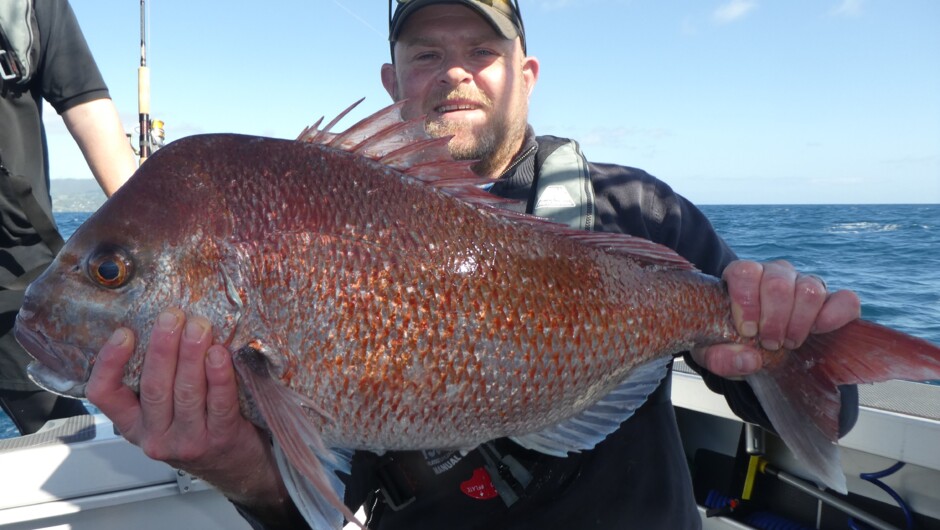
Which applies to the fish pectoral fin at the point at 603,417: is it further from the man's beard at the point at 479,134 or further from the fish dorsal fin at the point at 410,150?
the man's beard at the point at 479,134

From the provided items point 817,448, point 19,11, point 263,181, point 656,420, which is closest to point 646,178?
point 656,420

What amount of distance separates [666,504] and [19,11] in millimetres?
3321

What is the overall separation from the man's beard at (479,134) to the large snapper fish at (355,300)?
97 centimetres

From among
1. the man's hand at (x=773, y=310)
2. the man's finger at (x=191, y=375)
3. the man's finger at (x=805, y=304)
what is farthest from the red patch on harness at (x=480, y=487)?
the man's finger at (x=805, y=304)

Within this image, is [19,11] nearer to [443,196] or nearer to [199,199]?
[199,199]

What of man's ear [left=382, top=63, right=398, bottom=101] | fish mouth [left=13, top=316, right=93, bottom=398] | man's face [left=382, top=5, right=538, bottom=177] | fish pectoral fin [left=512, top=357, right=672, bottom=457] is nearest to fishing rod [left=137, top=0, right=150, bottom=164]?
man's ear [left=382, top=63, right=398, bottom=101]

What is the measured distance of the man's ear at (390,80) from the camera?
325cm

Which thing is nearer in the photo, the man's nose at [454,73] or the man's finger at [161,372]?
the man's finger at [161,372]

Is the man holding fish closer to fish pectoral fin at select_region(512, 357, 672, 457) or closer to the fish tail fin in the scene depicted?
the fish tail fin

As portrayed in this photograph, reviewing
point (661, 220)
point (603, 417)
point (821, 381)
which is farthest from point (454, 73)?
point (821, 381)

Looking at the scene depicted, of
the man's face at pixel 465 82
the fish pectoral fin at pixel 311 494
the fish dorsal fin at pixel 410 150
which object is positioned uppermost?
the man's face at pixel 465 82

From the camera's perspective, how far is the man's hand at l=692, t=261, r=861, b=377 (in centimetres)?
172

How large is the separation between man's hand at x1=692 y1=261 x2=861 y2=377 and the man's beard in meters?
1.24

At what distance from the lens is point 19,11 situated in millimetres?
2750
